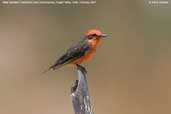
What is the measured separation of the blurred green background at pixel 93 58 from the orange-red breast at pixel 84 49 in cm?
55

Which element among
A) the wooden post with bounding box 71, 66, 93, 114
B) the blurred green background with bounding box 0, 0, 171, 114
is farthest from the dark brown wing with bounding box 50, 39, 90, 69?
the blurred green background with bounding box 0, 0, 171, 114

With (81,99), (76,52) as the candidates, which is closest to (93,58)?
(76,52)

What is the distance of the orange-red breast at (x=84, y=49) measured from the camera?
2600 millimetres

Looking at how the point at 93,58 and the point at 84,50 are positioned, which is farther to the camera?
the point at 93,58

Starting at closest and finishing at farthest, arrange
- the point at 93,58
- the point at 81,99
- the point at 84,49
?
the point at 81,99 → the point at 84,49 → the point at 93,58

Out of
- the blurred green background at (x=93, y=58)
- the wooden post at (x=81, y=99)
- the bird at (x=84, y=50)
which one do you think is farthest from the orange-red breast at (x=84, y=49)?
the blurred green background at (x=93, y=58)

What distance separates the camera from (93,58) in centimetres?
336

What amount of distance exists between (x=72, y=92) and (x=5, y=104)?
104 cm

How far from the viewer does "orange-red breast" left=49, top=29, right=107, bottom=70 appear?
8.53ft

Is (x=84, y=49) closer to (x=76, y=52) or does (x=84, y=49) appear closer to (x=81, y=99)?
(x=76, y=52)

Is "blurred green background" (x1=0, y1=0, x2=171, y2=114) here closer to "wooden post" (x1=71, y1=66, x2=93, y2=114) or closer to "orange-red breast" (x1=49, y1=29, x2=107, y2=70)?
"orange-red breast" (x1=49, y1=29, x2=107, y2=70)

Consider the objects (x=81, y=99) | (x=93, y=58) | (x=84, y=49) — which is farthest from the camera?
(x=93, y=58)

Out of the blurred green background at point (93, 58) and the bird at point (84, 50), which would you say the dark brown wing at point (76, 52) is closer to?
the bird at point (84, 50)

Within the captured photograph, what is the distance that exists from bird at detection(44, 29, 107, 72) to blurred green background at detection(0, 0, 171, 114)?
0.55 meters
